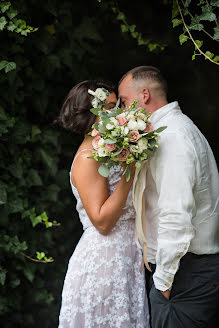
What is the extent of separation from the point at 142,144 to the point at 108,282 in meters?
0.98

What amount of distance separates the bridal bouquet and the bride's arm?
0.38 m

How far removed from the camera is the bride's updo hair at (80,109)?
2.82 meters

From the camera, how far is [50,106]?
3602 millimetres

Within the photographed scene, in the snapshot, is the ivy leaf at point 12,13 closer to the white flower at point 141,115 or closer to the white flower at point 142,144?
the white flower at point 141,115

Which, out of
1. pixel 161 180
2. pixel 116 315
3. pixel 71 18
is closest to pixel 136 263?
pixel 116 315

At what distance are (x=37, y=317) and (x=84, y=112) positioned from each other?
1844mm

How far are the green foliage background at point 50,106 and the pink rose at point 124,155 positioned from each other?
1237 millimetres

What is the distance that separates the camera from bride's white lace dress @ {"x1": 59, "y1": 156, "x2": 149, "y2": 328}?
2.64 m

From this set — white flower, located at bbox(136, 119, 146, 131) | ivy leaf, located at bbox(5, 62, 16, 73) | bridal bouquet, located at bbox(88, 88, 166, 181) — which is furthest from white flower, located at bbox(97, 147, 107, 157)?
ivy leaf, located at bbox(5, 62, 16, 73)

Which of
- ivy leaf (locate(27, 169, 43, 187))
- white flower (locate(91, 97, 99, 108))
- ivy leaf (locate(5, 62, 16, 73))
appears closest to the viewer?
white flower (locate(91, 97, 99, 108))

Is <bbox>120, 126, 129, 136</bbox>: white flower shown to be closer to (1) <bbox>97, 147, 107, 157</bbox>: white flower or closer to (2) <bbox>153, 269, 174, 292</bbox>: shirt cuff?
(1) <bbox>97, 147, 107, 157</bbox>: white flower

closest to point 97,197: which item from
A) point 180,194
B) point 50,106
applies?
point 180,194

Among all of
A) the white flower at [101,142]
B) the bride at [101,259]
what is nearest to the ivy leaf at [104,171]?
the white flower at [101,142]

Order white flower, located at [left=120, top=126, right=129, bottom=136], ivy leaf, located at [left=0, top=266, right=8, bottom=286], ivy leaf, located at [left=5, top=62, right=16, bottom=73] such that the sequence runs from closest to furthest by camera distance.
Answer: white flower, located at [left=120, top=126, right=129, bottom=136]
ivy leaf, located at [left=5, top=62, right=16, bottom=73]
ivy leaf, located at [left=0, top=266, right=8, bottom=286]
